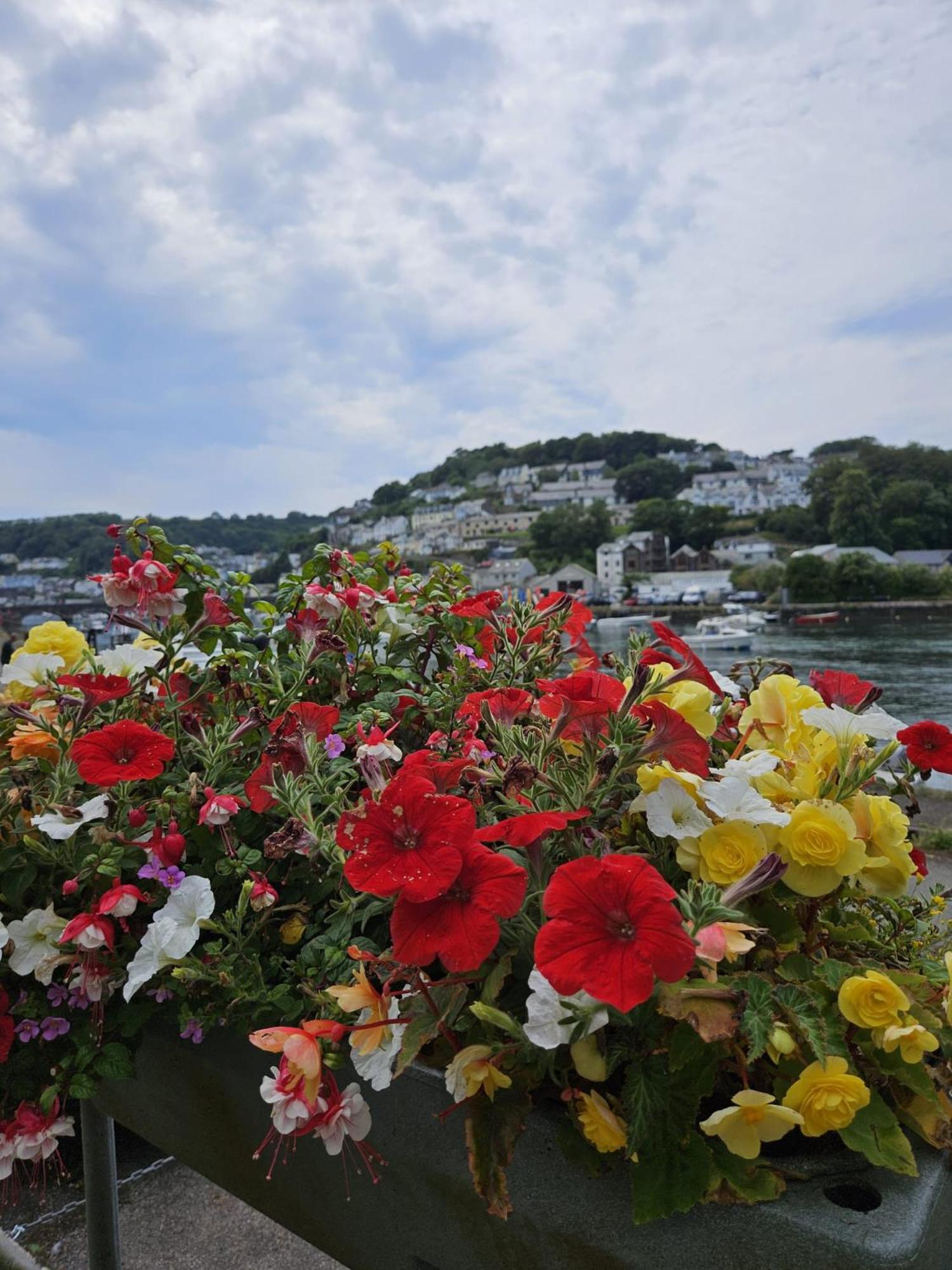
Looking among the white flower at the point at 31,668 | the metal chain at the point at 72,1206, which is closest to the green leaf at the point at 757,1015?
the white flower at the point at 31,668

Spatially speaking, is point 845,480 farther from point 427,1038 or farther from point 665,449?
point 427,1038

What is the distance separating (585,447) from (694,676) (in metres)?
111

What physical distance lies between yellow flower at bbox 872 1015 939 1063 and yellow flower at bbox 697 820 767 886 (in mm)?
158

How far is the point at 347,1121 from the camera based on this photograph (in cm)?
79

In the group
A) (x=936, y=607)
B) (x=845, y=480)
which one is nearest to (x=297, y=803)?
(x=936, y=607)

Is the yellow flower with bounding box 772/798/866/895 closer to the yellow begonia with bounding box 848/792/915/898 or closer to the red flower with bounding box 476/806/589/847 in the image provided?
the yellow begonia with bounding box 848/792/915/898

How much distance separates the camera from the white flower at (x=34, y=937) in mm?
951

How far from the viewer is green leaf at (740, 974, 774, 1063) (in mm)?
646

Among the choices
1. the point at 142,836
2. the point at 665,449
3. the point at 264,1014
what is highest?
the point at 665,449

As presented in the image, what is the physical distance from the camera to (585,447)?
357ft

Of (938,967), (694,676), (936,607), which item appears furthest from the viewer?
(936,607)

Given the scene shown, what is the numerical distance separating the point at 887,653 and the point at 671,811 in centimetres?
3404

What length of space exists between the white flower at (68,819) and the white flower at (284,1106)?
0.38 metres

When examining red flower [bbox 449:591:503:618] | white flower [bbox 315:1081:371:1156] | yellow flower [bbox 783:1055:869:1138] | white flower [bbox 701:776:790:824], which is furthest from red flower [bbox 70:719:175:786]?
yellow flower [bbox 783:1055:869:1138]
